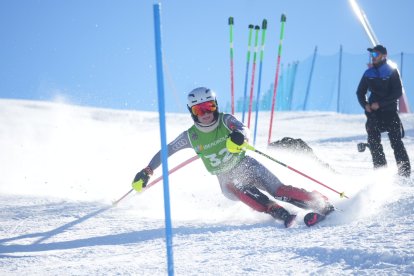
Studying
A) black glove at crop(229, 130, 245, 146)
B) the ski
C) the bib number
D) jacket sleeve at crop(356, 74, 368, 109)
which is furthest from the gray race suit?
jacket sleeve at crop(356, 74, 368, 109)

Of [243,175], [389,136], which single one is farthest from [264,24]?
[243,175]

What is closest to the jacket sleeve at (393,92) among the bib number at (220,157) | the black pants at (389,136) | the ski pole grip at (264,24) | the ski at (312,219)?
the black pants at (389,136)

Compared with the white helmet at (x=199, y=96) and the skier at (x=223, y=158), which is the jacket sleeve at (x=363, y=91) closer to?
Result: the skier at (x=223, y=158)

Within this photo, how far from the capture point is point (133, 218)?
386 centimetres

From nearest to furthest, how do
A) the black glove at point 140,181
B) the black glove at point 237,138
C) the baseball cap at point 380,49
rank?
the black glove at point 237,138
the black glove at point 140,181
the baseball cap at point 380,49

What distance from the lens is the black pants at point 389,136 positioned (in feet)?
18.1

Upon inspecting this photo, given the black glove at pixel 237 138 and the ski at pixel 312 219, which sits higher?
the black glove at pixel 237 138

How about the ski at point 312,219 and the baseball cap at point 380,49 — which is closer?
the ski at point 312,219

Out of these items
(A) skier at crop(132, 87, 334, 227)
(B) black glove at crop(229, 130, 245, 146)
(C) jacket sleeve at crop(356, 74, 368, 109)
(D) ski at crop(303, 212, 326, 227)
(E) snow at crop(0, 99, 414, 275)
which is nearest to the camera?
(E) snow at crop(0, 99, 414, 275)

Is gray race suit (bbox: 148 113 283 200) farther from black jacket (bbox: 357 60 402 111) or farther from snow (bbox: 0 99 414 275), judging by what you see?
black jacket (bbox: 357 60 402 111)

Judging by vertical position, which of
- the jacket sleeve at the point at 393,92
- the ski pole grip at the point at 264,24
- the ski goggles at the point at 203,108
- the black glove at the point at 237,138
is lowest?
the black glove at the point at 237,138

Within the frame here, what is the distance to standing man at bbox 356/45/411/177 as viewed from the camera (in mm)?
5539

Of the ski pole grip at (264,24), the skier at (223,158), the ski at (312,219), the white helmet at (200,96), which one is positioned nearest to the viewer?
the ski at (312,219)

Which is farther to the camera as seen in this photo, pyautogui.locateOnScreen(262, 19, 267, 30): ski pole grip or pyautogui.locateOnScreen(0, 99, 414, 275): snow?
pyautogui.locateOnScreen(262, 19, 267, 30): ski pole grip
